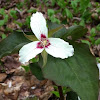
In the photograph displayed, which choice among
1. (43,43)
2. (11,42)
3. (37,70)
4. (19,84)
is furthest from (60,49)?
(19,84)

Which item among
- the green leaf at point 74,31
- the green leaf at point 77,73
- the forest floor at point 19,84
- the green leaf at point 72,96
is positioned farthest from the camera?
the forest floor at point 19,84

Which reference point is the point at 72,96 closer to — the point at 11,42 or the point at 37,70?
the point at 37,70

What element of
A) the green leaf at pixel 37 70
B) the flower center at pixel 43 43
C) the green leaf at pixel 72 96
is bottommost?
the green leaf at pixel 72 96

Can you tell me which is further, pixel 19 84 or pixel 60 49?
pixel 19 84

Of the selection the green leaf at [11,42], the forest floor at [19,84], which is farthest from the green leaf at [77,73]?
the forest floor at [19,84]

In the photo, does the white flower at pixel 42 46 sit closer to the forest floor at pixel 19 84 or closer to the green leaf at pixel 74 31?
the green leaf at pixel 74 31

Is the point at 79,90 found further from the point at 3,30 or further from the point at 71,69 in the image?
the point at 3,30
